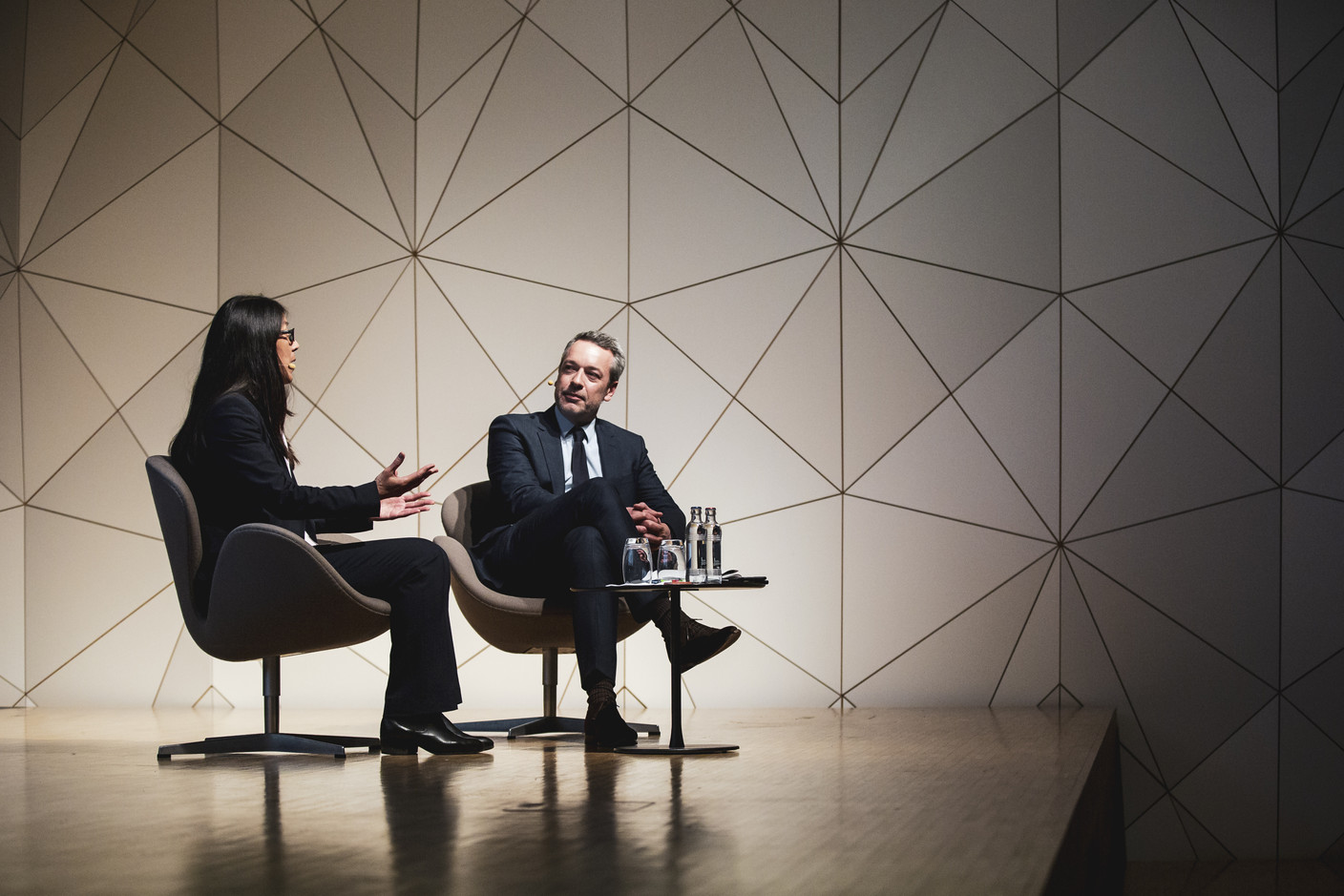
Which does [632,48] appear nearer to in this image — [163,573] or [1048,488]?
[1048,488]

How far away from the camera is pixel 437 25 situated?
17.5 ft

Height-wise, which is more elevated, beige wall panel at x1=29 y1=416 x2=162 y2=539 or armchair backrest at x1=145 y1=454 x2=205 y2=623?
beige wall panel at x1=29 y1=416 x2=162 y2=539

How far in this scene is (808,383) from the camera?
4.91 meters

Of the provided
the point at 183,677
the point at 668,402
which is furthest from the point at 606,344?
the point at 183,677

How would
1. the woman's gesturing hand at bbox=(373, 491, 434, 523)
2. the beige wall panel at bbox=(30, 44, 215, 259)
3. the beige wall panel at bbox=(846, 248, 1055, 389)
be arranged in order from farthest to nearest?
the beige wall panel at bbox=(30, 44, 215, 259) → the beige wall panel at bbox=(846, 248, 1055, 389) → the woman's gesturing hand at bbox=(373, 491, 434, 523)

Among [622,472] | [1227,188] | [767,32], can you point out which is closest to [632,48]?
[767,32]

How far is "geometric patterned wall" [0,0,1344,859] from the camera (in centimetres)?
455

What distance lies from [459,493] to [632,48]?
6.96 ft

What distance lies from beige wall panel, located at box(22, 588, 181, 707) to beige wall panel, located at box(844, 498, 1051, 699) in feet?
8.95

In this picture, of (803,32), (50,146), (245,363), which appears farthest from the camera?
(50,146)

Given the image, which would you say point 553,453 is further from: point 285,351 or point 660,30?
point 660,30

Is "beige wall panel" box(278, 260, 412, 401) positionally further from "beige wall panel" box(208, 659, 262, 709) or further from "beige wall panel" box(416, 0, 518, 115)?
"beige wall panel" box(208, 659, 262, 709)

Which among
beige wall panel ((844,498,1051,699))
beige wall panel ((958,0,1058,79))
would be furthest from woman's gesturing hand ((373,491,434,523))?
beige wall panel ((958,0,1058,79))

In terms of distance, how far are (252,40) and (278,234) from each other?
0.86 m
